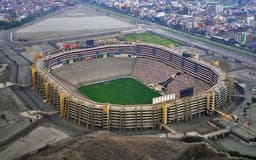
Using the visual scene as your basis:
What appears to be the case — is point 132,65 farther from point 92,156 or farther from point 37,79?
point 92,156

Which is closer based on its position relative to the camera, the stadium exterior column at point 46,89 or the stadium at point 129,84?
the stadium at point 129,84

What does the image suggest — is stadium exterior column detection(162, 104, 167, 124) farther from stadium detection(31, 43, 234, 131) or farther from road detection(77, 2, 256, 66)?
road detection(77, 2, 256, 66)

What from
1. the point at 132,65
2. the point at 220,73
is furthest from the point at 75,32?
the point at 220,73

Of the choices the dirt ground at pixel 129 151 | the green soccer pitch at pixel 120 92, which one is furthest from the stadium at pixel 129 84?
the dirt ground at pixel 129 151

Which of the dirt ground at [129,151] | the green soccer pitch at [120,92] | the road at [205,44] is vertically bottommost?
the green soccer pitch at [120,92]

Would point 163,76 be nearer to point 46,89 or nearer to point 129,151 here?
point 46,89

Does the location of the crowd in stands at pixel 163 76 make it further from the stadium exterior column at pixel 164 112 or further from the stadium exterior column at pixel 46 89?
the stadium exterior column at pixel 46 89

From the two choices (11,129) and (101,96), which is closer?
(11,129)
